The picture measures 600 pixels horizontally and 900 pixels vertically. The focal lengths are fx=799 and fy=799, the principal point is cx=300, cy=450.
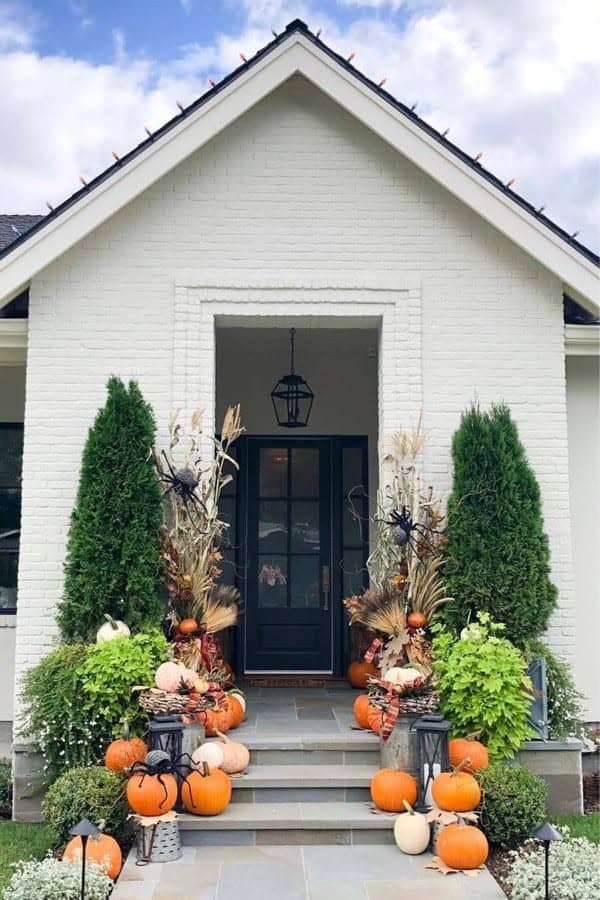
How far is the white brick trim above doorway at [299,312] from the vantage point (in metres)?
5.77

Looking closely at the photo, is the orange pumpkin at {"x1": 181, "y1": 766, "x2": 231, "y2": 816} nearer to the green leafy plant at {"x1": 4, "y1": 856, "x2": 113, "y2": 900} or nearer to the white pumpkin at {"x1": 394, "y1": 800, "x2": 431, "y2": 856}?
the green leafy plant at {"x1": 4, "y1": 856, "x2": 113, "y2": 900}

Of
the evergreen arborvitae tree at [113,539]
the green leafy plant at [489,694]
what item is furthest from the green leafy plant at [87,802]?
the green leafy plant at [489,694]

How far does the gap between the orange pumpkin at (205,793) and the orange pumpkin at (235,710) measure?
0.79 m

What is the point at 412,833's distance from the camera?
4.20m

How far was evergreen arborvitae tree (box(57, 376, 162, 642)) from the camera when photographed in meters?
5.25

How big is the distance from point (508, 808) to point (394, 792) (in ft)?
2.07

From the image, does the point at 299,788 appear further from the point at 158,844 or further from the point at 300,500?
the point at 300,500

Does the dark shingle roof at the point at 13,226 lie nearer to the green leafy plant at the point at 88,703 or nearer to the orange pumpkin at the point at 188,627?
the orange pumpkin at the point at 188,627

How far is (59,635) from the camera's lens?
5453 mm

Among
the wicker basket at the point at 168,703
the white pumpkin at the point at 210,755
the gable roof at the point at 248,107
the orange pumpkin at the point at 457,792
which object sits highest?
the gable roof at the point at 248,107

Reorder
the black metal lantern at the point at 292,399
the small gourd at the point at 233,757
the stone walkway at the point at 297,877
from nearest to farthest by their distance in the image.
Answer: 1. the stone walkway at the point at 297,877
2. the small gourd at the point at 233,757
3. the black metal lantern at the point at 292,399

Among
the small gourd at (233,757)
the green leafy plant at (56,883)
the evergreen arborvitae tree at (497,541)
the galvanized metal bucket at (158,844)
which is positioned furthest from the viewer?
the evergreen arborvitae tree at (497,541)

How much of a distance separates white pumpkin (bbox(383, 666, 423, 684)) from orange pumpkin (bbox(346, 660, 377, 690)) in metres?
1.77

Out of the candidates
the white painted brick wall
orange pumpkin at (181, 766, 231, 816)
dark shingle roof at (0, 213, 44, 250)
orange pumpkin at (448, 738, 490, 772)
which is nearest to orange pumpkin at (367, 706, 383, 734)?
orange pumpkin at (448, 738, 490, 772)
